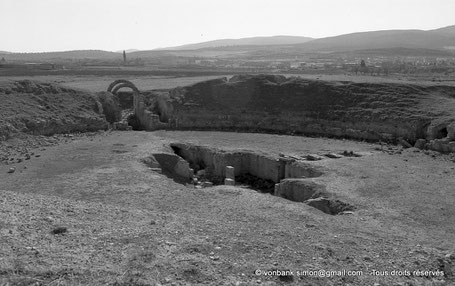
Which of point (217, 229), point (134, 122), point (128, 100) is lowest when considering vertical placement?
point (134, 122)

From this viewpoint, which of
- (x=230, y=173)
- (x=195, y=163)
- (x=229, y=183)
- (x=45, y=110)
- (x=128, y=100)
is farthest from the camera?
(x=128, y=100)

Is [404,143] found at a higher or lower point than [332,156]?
lower

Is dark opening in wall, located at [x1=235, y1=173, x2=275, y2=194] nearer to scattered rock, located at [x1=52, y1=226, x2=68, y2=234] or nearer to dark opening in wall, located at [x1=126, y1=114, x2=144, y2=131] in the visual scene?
dark opening in wall, located at [x1=126, y1=114, x2=144, y2=131]

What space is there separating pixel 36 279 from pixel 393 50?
16093 cm

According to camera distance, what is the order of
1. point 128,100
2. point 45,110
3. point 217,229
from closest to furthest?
point 217,229, point 45,110, point 128,100

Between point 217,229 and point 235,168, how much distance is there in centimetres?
1530

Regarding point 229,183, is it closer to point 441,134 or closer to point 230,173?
point 230,173

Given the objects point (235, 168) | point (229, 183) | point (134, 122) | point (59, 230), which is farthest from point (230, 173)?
point (134, 122)

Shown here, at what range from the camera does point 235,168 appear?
96.4 ft

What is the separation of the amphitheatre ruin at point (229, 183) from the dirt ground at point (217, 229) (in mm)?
65

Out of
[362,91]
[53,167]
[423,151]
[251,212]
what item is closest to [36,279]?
[251,212]

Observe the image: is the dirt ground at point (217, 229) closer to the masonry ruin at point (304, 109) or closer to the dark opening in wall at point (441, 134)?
the dark opening in wall at point (441, 134)

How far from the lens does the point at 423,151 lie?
30906mm

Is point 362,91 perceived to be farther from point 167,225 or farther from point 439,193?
point 167,225
